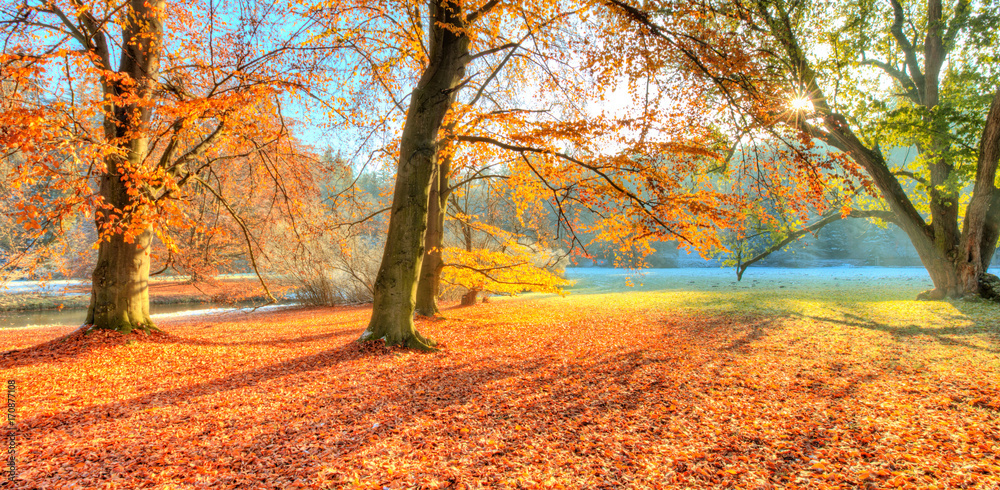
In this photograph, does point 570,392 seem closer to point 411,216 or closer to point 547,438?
point 547,438

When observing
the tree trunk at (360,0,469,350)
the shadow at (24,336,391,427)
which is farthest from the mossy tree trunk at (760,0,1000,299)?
the shadow at (24,336,391,427)

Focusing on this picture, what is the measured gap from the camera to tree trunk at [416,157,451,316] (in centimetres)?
951

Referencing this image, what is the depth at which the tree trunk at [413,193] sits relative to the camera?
554 cm

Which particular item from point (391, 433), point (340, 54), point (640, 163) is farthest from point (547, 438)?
point (340, 54)

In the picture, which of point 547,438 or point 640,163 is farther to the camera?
point 640,163

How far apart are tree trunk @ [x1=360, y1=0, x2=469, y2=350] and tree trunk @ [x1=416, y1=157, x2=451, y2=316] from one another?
356cm

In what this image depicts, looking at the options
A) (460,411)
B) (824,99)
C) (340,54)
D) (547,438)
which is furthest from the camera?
(824,99)

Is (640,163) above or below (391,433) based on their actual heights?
above

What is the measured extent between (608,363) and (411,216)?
3010 mm

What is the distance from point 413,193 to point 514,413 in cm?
315

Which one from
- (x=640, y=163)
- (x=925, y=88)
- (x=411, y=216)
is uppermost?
(x=925, y=88)

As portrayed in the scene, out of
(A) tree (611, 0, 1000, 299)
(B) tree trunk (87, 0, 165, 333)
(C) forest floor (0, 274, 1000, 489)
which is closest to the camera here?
(C) forest floor (0, 274, 1000, 489)

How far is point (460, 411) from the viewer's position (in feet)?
11.4

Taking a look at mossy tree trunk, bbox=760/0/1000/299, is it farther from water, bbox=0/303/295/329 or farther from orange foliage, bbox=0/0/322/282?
water, bbox=0/303/295/329
